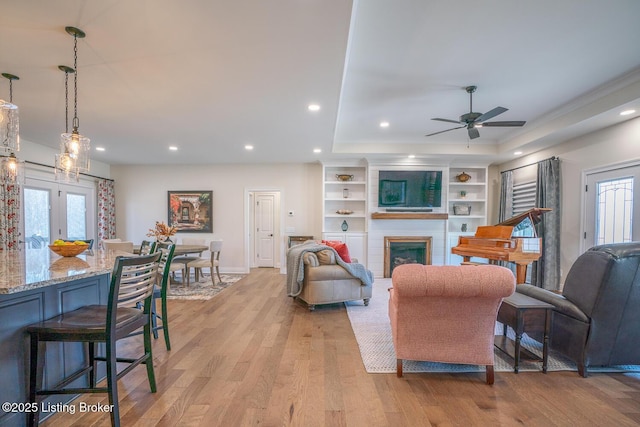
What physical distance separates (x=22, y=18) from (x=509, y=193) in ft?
23.8

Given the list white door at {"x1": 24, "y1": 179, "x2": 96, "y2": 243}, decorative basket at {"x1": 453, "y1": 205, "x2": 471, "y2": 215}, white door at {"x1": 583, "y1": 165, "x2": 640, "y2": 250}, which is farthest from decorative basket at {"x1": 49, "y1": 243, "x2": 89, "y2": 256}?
decorative basket at {"x1": 453, "y1": 205, "x2": 471, "y2": 215}

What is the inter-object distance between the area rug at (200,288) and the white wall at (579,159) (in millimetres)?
5872

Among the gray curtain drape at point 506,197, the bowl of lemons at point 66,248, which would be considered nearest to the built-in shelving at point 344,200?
the gray curtain drape at point 506,197

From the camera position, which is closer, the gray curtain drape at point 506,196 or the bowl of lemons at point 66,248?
the bowl of lemons at point 66,248

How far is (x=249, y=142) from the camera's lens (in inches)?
196

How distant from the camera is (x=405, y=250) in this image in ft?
→ 20.3

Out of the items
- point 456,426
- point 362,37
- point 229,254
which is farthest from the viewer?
point 229,254

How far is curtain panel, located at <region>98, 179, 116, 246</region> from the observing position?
6441 mm

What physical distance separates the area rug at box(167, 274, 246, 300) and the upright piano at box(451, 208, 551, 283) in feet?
13.7

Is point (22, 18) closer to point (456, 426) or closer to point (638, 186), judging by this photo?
point (456, 426)

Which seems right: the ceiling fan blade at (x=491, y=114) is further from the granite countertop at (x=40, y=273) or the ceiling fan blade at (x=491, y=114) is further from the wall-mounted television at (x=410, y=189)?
the granite countertop at (x=40, y=273)

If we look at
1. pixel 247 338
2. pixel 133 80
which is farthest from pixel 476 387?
pixel 133 80

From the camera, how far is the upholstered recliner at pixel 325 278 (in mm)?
3855

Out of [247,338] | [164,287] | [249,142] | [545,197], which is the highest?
[249,142]
